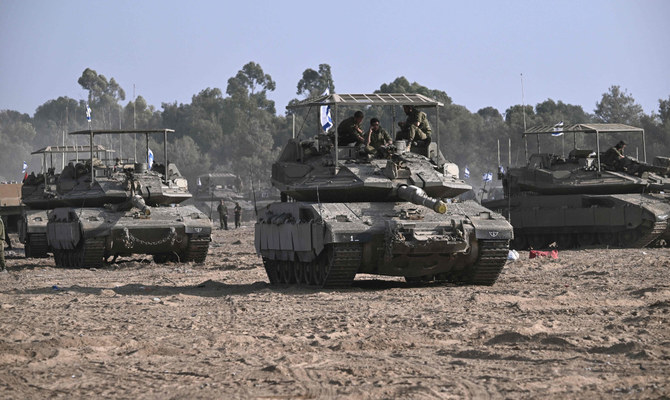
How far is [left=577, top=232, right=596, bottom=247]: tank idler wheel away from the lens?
89.3 feet

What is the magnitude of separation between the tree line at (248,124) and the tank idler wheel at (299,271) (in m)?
46.4

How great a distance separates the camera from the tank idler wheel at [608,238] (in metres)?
26.6

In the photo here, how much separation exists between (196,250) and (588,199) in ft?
→ 29.1

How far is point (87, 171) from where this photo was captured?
2631 centimetres

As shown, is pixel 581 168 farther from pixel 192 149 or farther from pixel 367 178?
pixel 192 149

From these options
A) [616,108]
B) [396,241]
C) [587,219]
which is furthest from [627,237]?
[616,108]

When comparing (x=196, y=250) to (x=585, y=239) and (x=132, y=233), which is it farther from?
(x=585, y=239)

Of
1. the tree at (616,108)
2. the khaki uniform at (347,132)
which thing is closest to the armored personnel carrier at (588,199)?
the khaki uniform at (347,132)

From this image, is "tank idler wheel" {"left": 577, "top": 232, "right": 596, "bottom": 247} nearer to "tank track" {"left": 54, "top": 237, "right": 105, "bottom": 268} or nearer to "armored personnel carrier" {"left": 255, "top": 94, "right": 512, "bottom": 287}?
"armored personnel carrier" {"left": 255, "top": 94, "right": 512, "bottom": 287}

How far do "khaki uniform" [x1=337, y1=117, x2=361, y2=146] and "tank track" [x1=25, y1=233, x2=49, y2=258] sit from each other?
39.3ft

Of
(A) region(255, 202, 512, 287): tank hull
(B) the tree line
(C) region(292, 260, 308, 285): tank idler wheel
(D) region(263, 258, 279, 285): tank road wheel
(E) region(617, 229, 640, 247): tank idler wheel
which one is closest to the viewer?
(A) region(255, 202, 512, 287): tank hull

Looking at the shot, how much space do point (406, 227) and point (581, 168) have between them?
41.1 ft

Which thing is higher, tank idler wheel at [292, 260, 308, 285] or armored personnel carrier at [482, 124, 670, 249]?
armored personnel carrier at [482, 124, 670, 249]

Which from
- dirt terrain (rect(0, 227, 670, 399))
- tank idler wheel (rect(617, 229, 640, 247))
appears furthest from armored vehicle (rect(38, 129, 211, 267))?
tank idler wheel (rect(617, 229, 640, 247))
